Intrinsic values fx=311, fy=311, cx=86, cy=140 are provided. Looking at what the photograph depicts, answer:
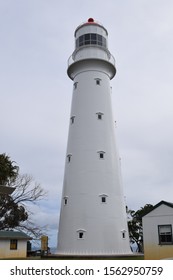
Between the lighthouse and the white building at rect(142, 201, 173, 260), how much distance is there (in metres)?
3.64

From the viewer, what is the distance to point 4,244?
26453 millimetres

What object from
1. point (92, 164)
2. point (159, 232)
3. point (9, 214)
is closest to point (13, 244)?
point (9, 214)

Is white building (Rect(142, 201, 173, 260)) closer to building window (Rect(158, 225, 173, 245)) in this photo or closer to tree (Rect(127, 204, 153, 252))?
building window (Rect(158, 225, 173, 245))

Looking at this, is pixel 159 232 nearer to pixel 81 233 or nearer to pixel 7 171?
pixel 81 233

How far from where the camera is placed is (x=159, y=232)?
18469mm

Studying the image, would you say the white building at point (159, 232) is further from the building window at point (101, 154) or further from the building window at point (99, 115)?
the building window at point (99, 115)

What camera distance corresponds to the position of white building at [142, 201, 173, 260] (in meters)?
18.1

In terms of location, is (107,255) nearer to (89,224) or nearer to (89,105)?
(89,224)

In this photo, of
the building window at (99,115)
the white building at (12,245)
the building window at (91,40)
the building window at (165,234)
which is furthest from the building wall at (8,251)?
the building window at (91,40)

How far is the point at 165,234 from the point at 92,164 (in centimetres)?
759

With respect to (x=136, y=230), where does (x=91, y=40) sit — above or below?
above

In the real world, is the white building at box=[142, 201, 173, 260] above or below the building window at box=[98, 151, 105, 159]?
below

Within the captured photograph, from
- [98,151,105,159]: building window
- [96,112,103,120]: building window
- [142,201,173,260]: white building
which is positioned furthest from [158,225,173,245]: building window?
[96,112,103,120]: building window
